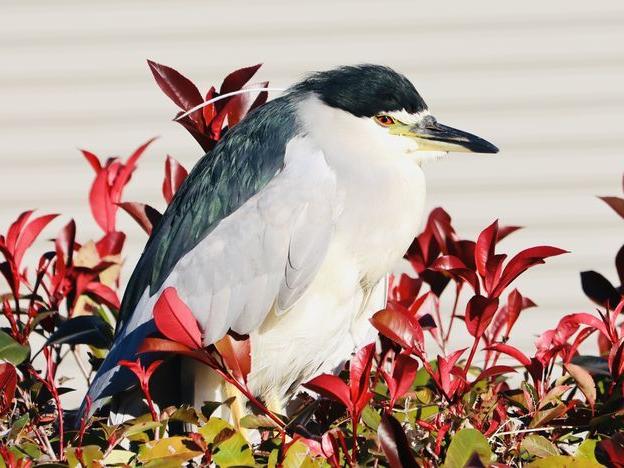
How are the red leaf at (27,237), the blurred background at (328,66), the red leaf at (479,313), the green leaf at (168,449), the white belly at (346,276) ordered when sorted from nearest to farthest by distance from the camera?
the green leaf at (168,449) → the red leaf at (479,313) → the red leaf at (27,237) → the white belly at (346,276) → the blurred background at (328,66)

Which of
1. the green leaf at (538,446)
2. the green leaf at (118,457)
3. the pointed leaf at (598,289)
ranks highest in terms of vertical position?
the pointed leaf at (598,289)

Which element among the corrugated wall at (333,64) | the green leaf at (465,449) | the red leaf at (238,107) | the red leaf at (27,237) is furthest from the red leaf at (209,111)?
the corrugated wall at (333,64)

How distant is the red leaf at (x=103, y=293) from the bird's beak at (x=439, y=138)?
79 centimetres

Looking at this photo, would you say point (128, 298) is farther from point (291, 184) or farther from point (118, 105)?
point (118, 105)

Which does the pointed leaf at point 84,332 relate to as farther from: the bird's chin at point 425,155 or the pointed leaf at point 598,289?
the pointed leaf at point 598,289

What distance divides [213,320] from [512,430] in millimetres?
797

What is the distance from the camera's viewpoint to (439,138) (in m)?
2.75

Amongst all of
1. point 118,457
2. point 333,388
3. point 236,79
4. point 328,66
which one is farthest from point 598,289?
point 328,66

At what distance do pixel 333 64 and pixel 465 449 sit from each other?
380 cm

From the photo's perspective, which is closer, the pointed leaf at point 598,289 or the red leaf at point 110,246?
the pointed leaf at point 598,289

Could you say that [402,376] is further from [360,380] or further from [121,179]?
[121,179]

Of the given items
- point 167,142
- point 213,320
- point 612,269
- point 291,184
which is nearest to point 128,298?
point 213,320

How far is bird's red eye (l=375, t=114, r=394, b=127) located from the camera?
2.77 m

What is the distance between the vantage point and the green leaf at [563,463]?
5.62ft
